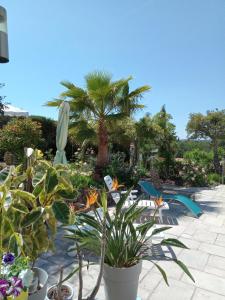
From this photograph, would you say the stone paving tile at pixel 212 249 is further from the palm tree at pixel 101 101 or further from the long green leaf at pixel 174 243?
the palm tree at pixel 101 101

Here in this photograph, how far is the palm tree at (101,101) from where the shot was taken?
30.2ft

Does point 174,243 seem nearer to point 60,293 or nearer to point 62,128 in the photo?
point 60,293

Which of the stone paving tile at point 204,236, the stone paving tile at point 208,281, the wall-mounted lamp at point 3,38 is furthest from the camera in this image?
the stone paving tile at point 204,236

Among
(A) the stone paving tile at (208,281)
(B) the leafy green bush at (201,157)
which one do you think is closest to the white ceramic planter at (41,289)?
(A) the stone paving tile at (208,281)

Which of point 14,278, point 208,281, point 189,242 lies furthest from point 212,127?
point 14,278

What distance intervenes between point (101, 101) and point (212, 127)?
8289 millimetres

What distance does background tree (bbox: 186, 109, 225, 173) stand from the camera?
1477 cm

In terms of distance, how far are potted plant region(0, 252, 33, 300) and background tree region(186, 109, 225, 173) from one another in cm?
1389

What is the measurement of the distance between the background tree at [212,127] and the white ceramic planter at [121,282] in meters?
12.8

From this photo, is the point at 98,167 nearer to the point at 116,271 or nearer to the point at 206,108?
the point at 116,271

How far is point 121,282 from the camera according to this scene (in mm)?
2520

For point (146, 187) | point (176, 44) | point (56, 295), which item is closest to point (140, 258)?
point (56, 295)

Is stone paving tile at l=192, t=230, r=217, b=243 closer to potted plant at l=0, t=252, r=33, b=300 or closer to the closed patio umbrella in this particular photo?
the closed patio umbrella

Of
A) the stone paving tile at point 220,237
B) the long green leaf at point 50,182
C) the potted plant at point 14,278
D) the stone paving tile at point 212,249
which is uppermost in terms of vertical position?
the long green leaf at point 50,182
